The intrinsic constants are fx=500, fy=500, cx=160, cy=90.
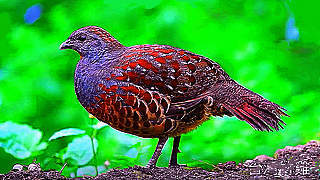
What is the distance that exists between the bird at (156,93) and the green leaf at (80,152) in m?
0.61

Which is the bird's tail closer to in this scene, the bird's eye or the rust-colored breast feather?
the rust-colored breast feather

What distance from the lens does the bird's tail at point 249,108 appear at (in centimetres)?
317

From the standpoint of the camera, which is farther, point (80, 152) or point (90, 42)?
point (80, 152)

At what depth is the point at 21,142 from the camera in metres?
4.01

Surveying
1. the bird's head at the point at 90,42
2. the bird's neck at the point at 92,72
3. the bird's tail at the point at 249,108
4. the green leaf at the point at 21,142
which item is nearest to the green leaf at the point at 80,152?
the green leaf at the point at 21,142

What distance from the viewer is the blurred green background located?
4.81m

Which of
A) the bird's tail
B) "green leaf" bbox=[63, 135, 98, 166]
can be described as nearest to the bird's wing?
the bird's tail

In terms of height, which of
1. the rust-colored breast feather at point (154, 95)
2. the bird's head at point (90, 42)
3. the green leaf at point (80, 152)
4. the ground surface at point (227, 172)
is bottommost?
the ground surface at point (227, 172)

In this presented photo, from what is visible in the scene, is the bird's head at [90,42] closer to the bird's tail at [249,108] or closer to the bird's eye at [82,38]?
the bird's eye at [82,38]

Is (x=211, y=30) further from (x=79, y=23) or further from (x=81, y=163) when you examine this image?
(x=81, y=163)

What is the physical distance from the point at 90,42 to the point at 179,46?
6.26 ft

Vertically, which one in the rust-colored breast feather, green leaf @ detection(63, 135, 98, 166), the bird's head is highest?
the bird's head

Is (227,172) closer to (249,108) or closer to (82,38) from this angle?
(249,108)

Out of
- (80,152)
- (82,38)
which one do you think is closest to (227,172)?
(80,152)
